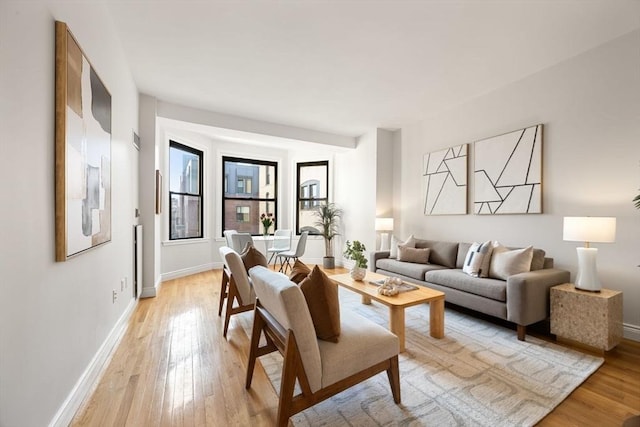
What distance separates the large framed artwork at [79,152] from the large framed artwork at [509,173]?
4.25 meters

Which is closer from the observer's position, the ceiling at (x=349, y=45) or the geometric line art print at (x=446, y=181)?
the ceiling at (x=349, y=45)

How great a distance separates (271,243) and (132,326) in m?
3.52

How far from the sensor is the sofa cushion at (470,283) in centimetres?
263

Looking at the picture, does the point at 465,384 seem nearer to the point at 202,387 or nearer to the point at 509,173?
the point at 202,387

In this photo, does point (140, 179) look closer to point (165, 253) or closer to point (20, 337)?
point (165, 253)

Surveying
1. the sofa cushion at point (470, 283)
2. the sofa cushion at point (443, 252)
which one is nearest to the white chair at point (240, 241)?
the sofa cushion at point (470, 283)

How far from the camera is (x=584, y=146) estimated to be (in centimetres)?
283

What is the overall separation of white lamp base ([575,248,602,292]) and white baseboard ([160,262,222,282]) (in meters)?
5.46

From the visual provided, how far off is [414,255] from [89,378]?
3695 millimetres

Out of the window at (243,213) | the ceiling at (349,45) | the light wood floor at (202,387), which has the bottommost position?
the light wood floor at (202,387)

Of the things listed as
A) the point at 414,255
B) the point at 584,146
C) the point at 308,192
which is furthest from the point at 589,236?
the point at 308,192

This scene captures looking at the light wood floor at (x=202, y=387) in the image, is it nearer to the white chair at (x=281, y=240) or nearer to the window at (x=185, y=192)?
the window at (x=185, y=192)

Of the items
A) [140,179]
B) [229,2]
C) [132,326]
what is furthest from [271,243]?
[229,2]

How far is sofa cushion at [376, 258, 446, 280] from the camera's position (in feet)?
11.6
